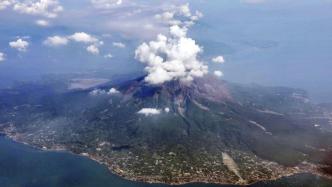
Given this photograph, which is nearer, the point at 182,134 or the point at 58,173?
the point at 58,173

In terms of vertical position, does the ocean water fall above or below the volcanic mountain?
below

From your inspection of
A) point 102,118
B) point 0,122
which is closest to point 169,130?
point 102,118

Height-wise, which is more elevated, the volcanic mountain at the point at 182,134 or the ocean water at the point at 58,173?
the volcanic mountain at the point at 182,134

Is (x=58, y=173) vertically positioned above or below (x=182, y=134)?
below

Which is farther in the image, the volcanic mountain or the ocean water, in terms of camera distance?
the volcanic mountain

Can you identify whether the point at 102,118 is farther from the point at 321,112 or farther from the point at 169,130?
the point at 321,112
